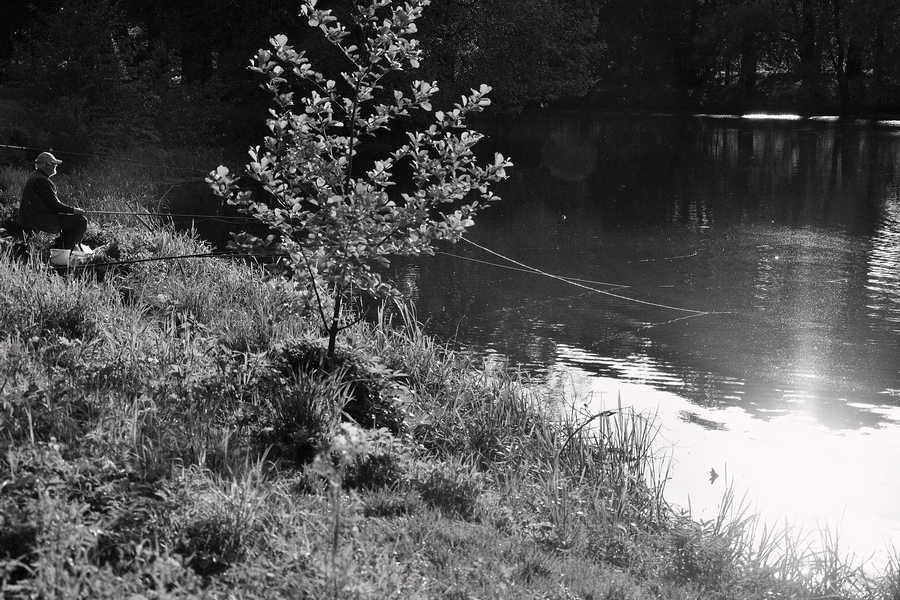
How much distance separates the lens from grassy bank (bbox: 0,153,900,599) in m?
3.83

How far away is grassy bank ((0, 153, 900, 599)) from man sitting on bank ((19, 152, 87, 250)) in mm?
3483

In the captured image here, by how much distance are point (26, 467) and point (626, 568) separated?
2764 millimetres

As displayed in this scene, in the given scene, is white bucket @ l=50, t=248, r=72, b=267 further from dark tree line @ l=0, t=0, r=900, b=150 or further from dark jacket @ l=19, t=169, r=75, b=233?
dark tree line @ l=0, t=0, r=900, b=150

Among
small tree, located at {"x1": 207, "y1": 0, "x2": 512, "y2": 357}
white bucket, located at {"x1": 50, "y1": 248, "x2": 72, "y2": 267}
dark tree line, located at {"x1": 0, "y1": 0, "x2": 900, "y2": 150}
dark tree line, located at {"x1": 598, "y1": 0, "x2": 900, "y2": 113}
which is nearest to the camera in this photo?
small tree, located at {"x1": 207, "y1": 0, "x2": 512, "y2": 357}

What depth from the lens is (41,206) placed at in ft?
37.0

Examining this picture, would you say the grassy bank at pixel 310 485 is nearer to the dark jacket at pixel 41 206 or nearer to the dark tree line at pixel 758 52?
the dark jacket at pixel 41 206

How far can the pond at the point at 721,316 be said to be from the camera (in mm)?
7055

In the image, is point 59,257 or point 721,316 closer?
point 59,257

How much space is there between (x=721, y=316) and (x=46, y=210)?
7872 mm

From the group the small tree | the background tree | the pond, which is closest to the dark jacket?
the pond

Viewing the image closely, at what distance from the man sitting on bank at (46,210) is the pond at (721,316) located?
4189mm

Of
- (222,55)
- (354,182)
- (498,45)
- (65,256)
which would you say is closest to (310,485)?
(354,182)

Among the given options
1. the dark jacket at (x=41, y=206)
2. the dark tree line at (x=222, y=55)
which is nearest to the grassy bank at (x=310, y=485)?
the dark jacket at (x=41, y=206)

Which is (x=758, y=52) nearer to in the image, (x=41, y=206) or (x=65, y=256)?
A: (x=41, y=206)
